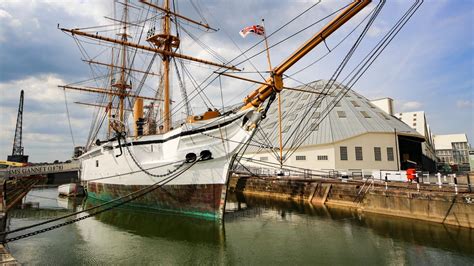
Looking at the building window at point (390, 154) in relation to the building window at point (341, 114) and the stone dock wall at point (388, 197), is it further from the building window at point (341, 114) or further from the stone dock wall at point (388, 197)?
the stone dock wall at point (388, 197)

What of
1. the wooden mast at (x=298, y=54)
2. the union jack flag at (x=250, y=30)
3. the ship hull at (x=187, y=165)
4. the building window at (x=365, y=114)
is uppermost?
the union jack flag at (x=250, y=30)

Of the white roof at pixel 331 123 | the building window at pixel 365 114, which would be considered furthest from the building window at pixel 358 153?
the building window at pixel 365 114

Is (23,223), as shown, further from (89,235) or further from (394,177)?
(394,177)

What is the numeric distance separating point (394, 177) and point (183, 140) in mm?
14699

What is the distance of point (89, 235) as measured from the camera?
561 inches

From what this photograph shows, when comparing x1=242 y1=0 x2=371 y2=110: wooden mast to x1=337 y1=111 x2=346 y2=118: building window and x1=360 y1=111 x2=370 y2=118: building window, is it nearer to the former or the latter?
x1=337 y1=111 x2=346 y2=118: building window

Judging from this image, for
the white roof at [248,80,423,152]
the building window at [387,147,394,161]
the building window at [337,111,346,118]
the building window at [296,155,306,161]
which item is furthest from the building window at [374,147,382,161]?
the building window at [296,155,306,161]

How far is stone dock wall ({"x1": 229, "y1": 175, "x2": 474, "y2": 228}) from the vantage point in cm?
1384

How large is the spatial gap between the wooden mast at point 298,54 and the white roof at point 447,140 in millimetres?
86843

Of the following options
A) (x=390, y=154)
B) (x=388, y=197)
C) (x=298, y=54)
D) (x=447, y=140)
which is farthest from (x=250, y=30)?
(x=447, y=140)

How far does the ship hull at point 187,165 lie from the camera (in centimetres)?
1506

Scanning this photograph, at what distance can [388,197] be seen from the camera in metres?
17.0

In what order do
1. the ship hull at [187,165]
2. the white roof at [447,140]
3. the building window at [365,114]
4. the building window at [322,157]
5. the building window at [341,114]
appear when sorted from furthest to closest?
the white roof at [447,140], the building window at [341,114], the building window at [365,114], the building window at [322,157], the ship hull at [187,165]

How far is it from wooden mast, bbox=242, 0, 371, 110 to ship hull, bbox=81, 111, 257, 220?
2.98ft
